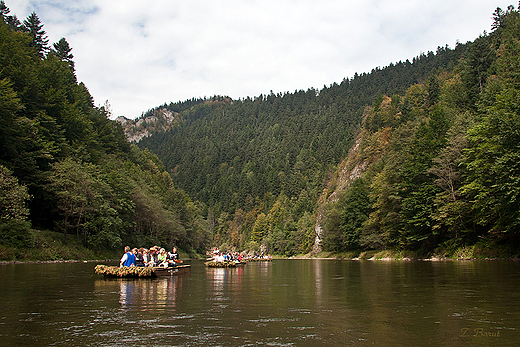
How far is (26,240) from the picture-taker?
41.4 metres

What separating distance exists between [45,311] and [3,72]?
5741 centimetres

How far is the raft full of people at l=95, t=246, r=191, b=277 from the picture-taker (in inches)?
956

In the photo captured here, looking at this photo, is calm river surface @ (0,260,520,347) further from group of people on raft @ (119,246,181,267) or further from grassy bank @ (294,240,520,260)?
grassy bank @ (294,240,520,260)

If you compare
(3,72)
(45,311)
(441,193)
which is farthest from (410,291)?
(3,72)

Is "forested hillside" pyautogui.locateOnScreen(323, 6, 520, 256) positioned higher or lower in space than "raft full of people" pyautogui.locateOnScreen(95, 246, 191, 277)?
higher

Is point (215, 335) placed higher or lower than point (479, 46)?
lower

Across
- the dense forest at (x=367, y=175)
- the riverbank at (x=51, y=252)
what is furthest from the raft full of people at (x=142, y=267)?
the dense forest at (x=367, y=175)

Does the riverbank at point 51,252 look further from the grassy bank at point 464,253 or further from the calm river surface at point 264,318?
the grassy bank at point 464,253

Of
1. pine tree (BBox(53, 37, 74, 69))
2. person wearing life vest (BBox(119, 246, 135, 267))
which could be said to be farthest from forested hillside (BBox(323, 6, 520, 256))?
pine tree (BBox(53, 37, 74, 69))

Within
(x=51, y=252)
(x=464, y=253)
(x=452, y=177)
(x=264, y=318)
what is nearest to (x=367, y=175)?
(x=452, y=177)

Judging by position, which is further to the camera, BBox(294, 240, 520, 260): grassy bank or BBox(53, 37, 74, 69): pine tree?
BBox(53, 37, 74, 69): pine tree

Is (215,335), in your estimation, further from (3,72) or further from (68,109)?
(68,109)

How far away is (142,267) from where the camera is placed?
24.7 metres

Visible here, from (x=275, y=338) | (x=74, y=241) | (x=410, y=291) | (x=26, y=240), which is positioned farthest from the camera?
(x=74, y=241)
